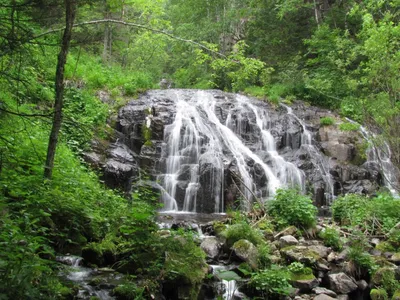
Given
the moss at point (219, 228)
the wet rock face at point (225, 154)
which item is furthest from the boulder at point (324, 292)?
the wet rock face at point (225, 154)

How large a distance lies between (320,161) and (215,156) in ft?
15.2

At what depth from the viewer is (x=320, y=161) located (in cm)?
1494

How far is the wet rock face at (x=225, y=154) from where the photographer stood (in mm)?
12625

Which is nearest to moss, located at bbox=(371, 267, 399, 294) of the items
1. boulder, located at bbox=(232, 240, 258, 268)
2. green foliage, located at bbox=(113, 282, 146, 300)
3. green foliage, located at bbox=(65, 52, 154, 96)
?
boulder, located at bbox=(232, 240, 258, 268)

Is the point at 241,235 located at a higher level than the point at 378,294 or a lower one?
higher

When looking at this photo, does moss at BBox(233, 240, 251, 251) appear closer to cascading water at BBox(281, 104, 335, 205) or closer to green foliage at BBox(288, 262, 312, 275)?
green foliage at BBox(288, 262, 312, 275)

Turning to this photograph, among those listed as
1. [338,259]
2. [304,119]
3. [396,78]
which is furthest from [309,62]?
[338,259]

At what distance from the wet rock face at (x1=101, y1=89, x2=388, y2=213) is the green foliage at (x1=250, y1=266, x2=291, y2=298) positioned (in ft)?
20.7

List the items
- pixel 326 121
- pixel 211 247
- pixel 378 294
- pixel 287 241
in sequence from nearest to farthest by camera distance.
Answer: pixel 378 294
pixel 211 247
pixel 287 241
pixel 326 121

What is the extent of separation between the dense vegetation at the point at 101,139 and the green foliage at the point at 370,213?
0.03 meters

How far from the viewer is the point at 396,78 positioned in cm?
957

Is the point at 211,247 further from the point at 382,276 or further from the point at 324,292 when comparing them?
the point at 382,276

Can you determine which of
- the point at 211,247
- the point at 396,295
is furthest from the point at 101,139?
the point at 396,295

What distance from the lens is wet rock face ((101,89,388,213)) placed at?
12.6 metres
